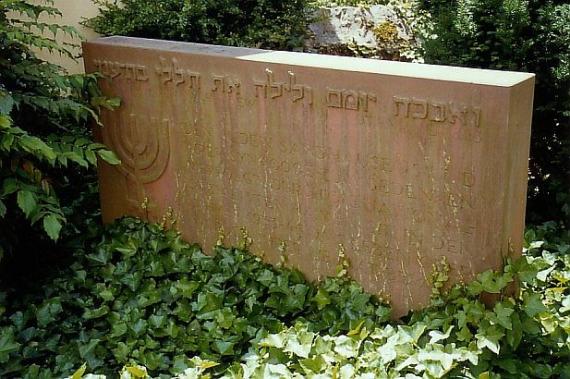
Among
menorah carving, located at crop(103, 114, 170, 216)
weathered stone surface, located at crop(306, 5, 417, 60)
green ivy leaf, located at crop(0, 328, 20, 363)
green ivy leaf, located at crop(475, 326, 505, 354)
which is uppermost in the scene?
weathered stone surface, located at crop(306, 5, 417, 60)

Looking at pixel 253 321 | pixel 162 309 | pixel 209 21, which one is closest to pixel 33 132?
pixel 162 309

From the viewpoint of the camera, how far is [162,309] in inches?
159

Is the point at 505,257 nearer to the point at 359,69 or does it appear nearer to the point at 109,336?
the point at 359,69

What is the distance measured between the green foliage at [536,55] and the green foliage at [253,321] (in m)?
0.38

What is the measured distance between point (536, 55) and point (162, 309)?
2.65m

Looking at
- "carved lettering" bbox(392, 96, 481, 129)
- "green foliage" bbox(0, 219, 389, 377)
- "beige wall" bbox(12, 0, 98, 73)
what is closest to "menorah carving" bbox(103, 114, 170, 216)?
"green foliage" bbox(0, 219, 389, 377)

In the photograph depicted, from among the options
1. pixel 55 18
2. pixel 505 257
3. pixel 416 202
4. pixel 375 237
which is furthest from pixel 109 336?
pixel 55 18

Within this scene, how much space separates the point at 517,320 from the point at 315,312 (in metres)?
1.03

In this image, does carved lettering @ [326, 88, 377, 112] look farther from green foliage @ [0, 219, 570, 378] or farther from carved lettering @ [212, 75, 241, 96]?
green foliage @ [0, 219, 570, 378]

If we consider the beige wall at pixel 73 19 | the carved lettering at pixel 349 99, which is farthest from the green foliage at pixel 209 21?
the carved lettering at pixel 349 99

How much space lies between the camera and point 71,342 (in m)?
3.93

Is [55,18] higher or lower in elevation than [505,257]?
higher

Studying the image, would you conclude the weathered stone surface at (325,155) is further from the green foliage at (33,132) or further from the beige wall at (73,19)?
the beige wall at (73,19)

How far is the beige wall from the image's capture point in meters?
6.18
